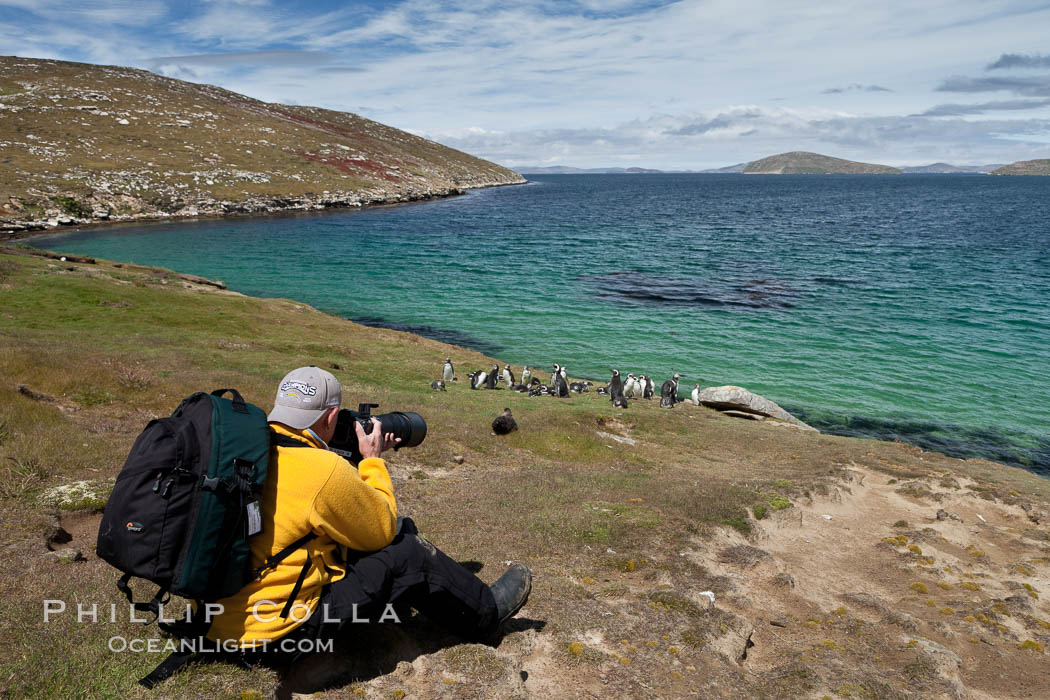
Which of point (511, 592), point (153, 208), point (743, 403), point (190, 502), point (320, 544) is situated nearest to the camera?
point (190, 502)

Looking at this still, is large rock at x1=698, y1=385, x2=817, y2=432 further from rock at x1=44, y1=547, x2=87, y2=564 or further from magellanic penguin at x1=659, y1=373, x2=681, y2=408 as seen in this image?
rock at x1=44, y1=547, x2=87, y2=564

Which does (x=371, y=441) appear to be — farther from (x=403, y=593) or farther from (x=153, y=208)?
(x=153, y=208)

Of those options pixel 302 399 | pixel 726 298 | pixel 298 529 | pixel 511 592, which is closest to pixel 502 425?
pixel 511 592

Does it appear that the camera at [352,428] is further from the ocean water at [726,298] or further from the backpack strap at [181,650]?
the ocean water at [726,298]

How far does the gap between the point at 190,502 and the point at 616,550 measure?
282 inches

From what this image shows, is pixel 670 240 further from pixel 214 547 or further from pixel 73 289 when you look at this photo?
pixel 214 547

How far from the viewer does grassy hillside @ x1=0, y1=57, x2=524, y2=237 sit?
255 ft

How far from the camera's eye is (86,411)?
13.2 m

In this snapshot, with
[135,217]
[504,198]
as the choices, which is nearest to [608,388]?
[135,217]

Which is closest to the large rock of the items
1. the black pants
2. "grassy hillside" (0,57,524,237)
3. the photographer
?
the black pants

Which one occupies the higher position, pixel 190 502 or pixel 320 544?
pixel 190 502

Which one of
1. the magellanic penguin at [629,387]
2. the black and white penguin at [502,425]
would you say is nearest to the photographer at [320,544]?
the black and white penguin at [502,425]

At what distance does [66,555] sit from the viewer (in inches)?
271

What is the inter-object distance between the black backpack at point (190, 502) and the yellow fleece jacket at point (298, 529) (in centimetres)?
23
